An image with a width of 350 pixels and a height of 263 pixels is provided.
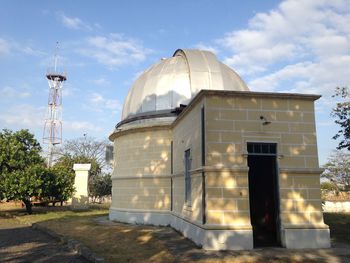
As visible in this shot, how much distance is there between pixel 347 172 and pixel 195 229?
40121 millimetres

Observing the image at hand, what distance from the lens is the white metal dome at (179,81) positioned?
1484 centimetres

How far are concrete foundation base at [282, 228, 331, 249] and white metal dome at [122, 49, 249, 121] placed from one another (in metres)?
7.47

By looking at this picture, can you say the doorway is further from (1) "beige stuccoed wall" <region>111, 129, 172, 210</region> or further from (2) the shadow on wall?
(2) the shadow on wall

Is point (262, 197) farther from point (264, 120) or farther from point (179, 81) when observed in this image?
point (179, 81)

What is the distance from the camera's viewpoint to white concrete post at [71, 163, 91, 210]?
24.9m

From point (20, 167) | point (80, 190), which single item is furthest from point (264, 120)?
point (80, 190)

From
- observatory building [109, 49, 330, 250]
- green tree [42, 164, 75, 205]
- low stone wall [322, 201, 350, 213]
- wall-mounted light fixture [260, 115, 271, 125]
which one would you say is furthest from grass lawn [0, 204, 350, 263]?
low stone wall [322, 201, 350, 213]

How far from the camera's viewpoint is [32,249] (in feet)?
32.3

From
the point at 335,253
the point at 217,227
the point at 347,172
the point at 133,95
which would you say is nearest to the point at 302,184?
the point at 335,253

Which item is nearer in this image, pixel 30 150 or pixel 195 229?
pixel 195 229

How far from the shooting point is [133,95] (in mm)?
16500

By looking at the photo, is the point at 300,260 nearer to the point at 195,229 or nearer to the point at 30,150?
the point at 195,229

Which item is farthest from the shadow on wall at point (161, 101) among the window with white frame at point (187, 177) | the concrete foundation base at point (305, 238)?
the concrete foundation base at point (305, 238)

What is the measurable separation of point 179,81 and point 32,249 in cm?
907
